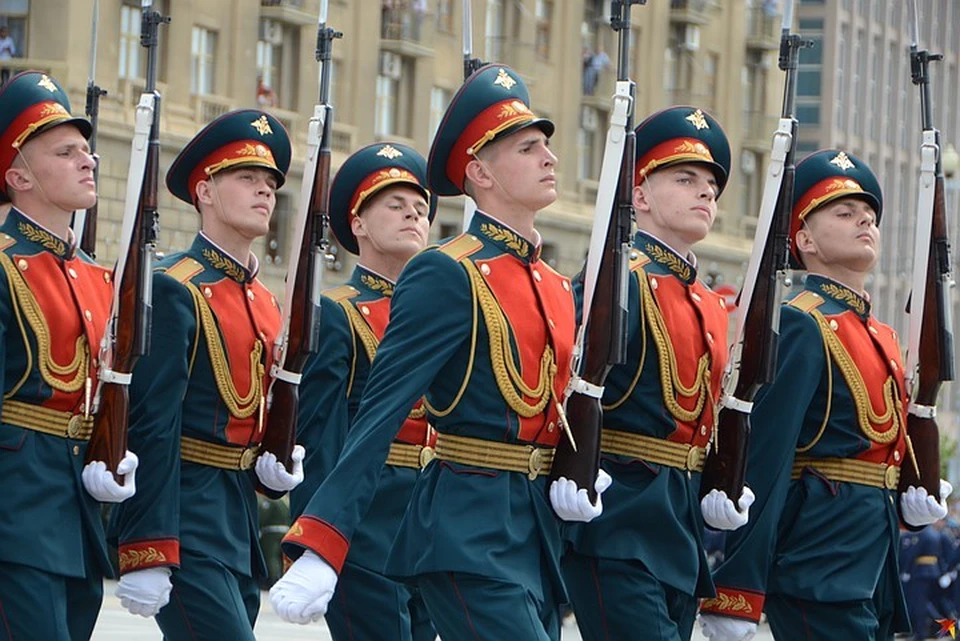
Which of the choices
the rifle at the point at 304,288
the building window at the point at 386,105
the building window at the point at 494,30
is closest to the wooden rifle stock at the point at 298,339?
the rifle at the point at 304,288

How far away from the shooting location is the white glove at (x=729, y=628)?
9.18 m

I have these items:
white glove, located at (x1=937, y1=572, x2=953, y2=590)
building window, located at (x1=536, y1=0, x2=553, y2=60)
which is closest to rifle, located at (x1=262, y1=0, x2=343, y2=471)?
white glove, located at (x1=937, y1=572, x2=953, y2=590)

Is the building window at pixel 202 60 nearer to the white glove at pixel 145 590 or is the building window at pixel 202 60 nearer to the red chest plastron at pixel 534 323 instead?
the white glove at pixel 145 590

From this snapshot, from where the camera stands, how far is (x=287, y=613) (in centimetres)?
728

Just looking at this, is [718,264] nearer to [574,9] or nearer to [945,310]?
[574,9]

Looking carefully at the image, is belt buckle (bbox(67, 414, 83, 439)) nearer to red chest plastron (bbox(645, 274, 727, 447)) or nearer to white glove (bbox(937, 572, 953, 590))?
red chest plastron (bbox(645, 274, 727, 447))

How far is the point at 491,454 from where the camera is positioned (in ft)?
26.2

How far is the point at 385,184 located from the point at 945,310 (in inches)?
94.7

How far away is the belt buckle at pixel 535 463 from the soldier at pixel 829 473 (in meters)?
1.40

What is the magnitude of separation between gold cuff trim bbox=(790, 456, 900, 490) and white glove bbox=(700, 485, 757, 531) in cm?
65

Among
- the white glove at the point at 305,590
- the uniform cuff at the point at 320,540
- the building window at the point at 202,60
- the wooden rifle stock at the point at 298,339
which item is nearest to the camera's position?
the white glove at the point at 305,590

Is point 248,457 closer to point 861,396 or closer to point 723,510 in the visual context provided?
point 723,510

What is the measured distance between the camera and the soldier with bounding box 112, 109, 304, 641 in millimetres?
9000

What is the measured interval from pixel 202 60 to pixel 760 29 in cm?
1884
